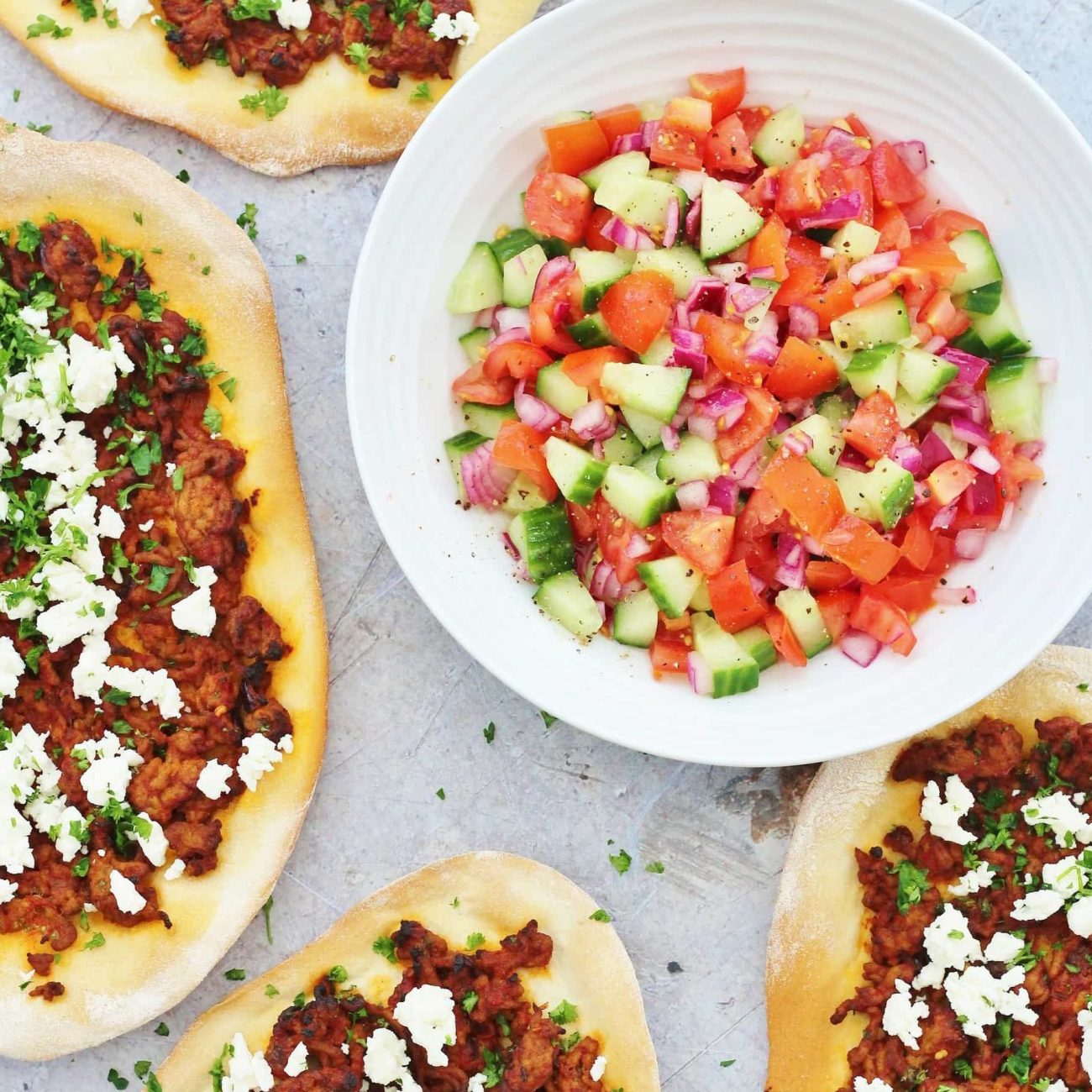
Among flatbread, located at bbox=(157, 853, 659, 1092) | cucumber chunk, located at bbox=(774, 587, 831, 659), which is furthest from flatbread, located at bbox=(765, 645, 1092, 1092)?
cucumber chunk, located at bbox=(774, 587, 831, 659)

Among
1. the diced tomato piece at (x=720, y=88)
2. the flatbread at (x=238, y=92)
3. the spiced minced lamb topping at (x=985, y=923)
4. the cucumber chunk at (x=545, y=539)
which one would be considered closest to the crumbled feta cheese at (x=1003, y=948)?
the spiced minced lamb topping at (x=985, y=923)

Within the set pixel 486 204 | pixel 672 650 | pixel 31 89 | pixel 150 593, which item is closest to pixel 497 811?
pixel 672 650

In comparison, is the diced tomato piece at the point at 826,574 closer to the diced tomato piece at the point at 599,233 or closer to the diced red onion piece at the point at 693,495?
the diced red onion piece at the point at 693,495

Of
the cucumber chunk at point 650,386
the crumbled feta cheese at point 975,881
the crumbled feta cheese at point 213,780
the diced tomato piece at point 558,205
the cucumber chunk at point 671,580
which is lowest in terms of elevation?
the crumbled feta cheese at point 975,881

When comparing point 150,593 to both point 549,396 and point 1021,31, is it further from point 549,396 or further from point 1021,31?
point 1021,31

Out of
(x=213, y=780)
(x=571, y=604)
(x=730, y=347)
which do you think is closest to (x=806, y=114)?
(x=730, y=347)

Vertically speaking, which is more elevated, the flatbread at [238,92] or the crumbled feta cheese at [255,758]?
the flatbread at [238,92]
